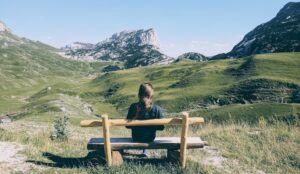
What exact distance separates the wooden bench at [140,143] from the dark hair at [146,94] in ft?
2.90

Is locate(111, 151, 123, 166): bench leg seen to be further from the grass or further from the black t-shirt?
the black t-shirt

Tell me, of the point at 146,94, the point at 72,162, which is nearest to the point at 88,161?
the point at 72,162

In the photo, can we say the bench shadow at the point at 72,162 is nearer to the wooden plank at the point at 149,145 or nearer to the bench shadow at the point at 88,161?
the bench shadow at the point at 88,161

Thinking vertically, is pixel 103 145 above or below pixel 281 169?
above

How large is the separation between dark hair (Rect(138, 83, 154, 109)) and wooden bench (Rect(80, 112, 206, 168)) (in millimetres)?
885

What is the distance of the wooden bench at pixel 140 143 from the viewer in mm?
13000

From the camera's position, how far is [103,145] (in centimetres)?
1398

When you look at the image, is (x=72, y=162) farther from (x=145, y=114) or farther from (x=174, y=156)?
(x=174, y=156)

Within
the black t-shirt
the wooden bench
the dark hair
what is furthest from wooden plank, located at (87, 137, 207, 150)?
the dark hair

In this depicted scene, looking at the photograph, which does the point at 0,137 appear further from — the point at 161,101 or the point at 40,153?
the point at 161,101

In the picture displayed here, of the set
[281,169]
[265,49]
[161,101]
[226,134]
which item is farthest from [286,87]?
[265,49]

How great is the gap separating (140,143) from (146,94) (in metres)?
1.64

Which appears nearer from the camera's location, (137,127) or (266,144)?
(137,127)

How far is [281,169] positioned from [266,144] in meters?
3.18
